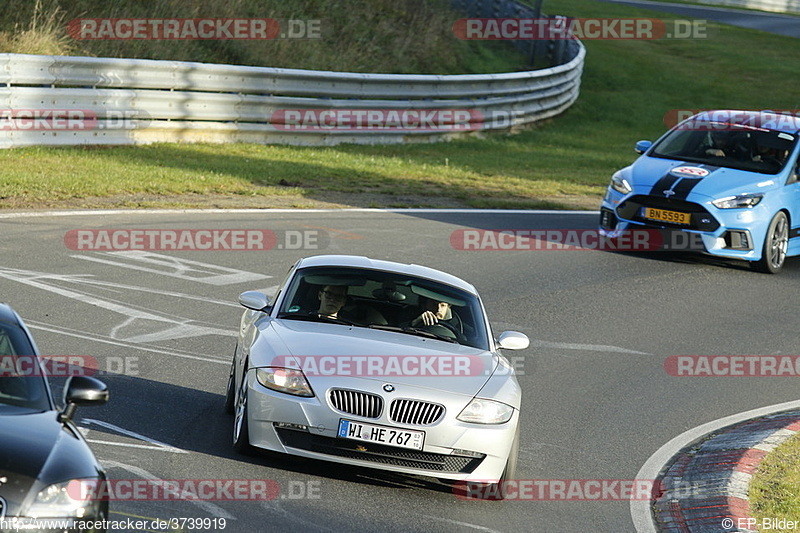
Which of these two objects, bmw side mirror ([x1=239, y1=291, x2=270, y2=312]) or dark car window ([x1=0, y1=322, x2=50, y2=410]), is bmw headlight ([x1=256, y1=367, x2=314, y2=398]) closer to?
bmw side mirror ([x1=239, y1=291, x2=270, y2=312])

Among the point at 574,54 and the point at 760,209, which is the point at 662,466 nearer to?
the point at 760,209

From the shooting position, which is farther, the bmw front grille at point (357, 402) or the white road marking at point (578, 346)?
the white road marking at point (578, 346)

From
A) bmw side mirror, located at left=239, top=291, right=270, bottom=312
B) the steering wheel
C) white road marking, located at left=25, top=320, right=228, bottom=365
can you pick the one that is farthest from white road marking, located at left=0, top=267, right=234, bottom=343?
the steering wheel

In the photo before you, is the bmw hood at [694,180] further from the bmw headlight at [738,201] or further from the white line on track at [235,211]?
the white line on track at [235,211]

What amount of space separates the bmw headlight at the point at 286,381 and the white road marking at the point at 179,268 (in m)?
5.71

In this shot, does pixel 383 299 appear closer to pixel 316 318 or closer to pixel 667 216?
pixel 316 318

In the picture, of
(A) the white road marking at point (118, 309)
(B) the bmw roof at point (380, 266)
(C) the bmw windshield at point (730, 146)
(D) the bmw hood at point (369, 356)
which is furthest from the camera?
(C) the bmw windshield at point (730, 146)

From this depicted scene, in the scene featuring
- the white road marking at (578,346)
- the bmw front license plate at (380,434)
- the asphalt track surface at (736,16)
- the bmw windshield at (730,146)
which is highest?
the asphalt track surface at (736,16)

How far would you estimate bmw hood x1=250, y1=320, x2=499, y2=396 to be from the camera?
7723 millimetres

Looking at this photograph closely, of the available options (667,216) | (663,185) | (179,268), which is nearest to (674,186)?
(663,185)

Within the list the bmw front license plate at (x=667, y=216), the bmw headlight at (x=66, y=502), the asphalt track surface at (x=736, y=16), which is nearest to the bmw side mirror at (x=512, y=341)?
the bmw headlight at (x=66, y=502)

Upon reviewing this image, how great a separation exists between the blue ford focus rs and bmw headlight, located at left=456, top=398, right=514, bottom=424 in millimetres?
9356

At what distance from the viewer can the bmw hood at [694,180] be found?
54.4 ft

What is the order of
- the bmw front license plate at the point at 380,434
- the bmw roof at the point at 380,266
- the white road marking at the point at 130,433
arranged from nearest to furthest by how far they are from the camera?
the bmw front license plate at the point at 380,434 < the white road marking at the point at 130,433 < the bmw roof at the point at 380,266
